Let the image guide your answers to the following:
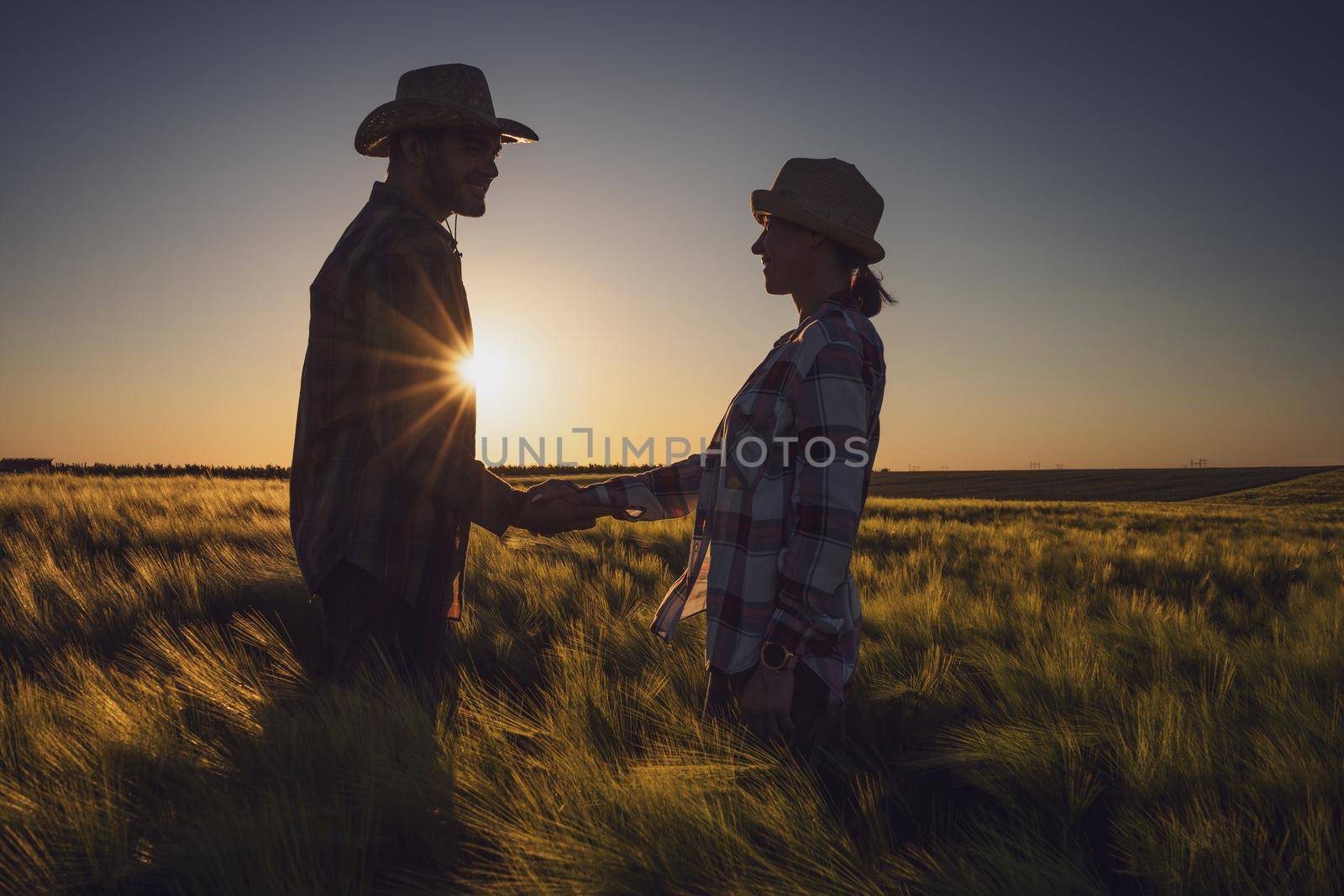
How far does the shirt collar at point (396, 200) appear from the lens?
7.18 feet

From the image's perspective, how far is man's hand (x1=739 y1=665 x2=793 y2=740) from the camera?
5.85ft

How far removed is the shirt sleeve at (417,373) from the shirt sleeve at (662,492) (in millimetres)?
656

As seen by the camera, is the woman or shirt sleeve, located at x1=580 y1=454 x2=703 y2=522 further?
shirt sleeve, located at x1=580 y1=454 x2=703 y2=522

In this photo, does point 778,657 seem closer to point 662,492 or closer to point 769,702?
point 769,702

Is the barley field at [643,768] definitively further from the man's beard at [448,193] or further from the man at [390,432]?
the man's beard at [448,193]

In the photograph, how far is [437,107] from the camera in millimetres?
2236

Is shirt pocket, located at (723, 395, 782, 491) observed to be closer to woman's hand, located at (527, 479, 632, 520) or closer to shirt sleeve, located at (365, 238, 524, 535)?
woman's hand, located at (527, 479, 632, 520)

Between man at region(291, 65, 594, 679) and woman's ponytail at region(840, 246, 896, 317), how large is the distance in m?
1.30

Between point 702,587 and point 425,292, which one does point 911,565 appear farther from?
point 425,292

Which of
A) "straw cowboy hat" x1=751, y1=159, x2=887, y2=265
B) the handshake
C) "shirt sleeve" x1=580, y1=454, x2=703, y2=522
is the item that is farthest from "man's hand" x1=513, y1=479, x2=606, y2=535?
"straw cowboy hat" x1=751, y1=159, x2=887, y2=265

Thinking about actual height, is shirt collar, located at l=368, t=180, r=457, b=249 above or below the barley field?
above

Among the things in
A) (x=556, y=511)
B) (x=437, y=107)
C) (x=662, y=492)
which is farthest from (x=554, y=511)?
(x=437, y=107)

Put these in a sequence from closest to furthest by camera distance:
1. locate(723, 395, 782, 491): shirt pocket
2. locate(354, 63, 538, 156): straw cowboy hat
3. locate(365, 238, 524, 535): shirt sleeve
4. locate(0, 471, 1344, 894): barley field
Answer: locate(0, 471, 1344, 894): barley field < locate(723, 395, 782, 491): shirt pocket < locate(365, 238, 524, 535): shirt sleeve < locate(354, 63, 538, 156): straw cowboy hat

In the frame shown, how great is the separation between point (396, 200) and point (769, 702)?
6.46 feet
